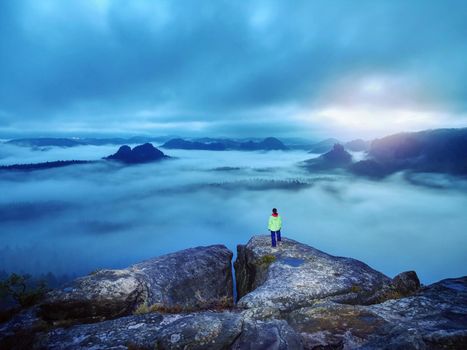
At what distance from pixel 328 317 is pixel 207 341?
6.46m

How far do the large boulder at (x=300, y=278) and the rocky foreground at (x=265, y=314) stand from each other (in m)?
0.09

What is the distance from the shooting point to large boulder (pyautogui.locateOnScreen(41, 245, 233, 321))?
50.7 feet

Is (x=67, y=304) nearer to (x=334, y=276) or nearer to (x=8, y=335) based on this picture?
(x=8, y=335)

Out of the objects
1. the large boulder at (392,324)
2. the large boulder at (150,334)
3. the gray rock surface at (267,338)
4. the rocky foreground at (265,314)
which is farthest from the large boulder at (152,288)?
the large boulder at (392,324)

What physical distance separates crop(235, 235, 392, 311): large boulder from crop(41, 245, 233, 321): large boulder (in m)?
3.18

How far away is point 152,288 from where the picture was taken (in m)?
21.4

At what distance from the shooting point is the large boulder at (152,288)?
15.5m

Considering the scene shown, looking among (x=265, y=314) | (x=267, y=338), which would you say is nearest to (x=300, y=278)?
(x=265, y=314)

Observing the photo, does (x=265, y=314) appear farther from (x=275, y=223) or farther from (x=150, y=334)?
(x=275, y=223)

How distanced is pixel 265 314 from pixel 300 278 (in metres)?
6.80

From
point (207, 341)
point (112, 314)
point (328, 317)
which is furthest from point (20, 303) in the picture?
point (328, 317)

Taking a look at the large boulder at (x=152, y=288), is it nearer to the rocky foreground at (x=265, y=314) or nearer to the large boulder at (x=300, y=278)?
the rocky foreground at (x=265, y=314)

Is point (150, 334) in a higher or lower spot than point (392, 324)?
higher

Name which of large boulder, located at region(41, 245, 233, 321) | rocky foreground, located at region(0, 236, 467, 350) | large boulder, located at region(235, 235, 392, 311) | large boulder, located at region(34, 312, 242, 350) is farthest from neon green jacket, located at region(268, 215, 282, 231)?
large boulder, located at region(34, 312, 242, 350)
